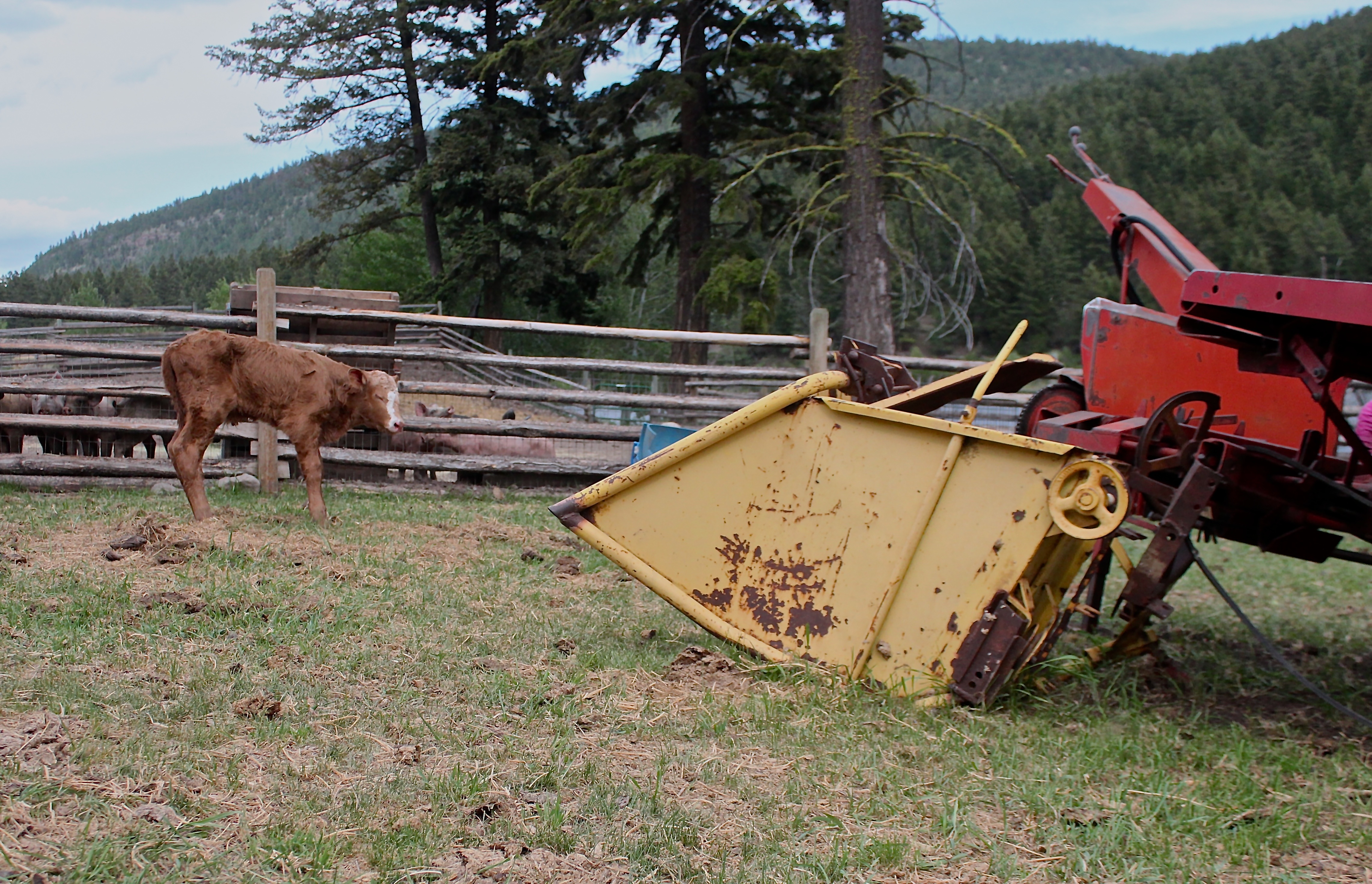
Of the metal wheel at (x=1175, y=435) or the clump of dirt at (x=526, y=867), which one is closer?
the clump of dirt at (x=526, y=867)

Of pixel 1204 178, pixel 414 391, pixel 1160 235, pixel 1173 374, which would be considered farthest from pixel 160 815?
pixel 1204 178

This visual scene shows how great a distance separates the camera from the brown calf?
21.2ft

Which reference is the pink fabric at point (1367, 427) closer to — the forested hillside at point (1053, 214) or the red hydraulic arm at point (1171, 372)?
the red hydraulic arm at point (1171, 372)

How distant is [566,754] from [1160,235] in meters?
3.81

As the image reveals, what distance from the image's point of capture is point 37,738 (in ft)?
9.01

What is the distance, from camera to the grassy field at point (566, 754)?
2.34m

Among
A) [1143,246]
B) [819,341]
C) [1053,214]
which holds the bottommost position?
[819,341]

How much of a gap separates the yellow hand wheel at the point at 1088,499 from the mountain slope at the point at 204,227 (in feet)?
385

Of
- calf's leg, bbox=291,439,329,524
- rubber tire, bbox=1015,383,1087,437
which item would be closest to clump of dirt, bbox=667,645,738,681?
rubber tire, bbox=1015,383,1087,437

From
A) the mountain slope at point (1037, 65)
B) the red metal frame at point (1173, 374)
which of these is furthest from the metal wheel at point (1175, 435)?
the mountain slope at point (1037, 65)

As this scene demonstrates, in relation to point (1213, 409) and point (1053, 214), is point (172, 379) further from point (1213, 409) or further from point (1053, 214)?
point (1053, 214)

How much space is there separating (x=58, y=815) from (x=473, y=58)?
2676 cm

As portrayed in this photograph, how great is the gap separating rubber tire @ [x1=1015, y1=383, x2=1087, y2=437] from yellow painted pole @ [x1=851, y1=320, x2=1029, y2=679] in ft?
4.38

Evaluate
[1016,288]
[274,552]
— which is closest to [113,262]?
[1016,288]
